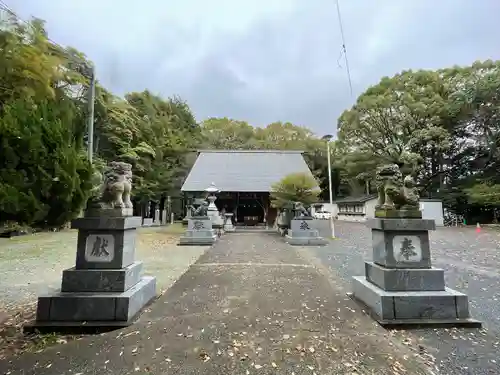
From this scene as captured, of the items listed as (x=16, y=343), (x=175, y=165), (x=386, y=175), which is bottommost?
(x=16, y=343)

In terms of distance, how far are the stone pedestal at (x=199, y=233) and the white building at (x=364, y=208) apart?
25.3 feet

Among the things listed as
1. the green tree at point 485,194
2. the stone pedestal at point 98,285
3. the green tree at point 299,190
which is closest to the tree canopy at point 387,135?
the green tree at point 485,194

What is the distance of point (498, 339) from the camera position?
9.20 feet

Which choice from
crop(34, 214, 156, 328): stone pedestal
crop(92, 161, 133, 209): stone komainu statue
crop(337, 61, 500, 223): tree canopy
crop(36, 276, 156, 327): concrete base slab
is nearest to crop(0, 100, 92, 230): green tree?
crop(92, 161, 133, 209): stone komainu statue

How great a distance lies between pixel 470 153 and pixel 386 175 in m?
23.6

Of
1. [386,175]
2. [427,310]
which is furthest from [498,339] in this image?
[386,175]

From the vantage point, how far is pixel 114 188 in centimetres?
343

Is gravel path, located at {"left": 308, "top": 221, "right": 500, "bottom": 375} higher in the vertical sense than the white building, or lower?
lower

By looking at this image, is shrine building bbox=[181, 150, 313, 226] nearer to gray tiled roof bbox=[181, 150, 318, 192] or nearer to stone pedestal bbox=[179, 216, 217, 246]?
gray tiled roof bbox=[181, 150, 318, 192]

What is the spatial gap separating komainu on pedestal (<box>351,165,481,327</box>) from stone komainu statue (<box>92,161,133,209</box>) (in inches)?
129

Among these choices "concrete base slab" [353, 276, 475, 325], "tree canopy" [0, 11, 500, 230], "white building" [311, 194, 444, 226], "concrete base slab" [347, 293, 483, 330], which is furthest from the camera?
"white building" [311, 194, 444, 226]

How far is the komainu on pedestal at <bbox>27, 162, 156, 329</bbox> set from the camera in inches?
122

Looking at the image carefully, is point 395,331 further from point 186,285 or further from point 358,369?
point 186,285

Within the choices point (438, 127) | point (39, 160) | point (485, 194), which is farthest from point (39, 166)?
point (438, 127)
